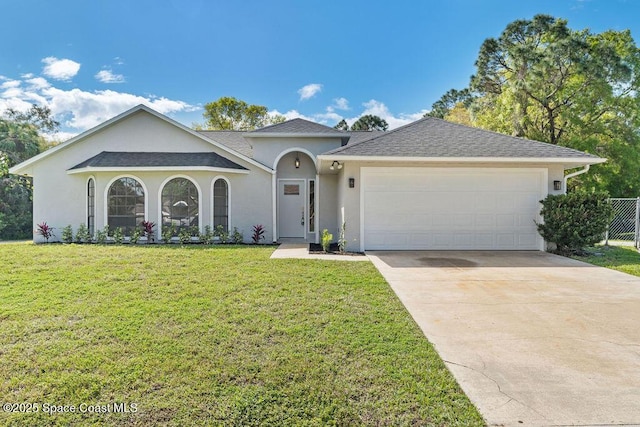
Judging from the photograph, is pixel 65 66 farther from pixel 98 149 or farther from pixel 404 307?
pixel 404 307

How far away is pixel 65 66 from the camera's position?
20609 millimetres

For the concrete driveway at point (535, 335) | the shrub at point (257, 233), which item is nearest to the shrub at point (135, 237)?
the shrub at point (257, 233)

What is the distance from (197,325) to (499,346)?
3.57m

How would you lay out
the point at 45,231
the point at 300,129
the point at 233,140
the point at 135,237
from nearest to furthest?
the point at 135,237 → the point at 45,231 → the point at 300,129 → the point at 233,140

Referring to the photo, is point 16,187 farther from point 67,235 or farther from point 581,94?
point 581,94

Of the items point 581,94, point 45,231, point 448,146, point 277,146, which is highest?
point 581,94

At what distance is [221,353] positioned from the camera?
135 inches

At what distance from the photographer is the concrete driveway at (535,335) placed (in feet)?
8.79

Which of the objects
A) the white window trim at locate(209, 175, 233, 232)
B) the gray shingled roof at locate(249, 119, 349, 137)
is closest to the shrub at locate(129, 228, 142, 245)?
the white window trim at locate(209, 175, 233, 232)

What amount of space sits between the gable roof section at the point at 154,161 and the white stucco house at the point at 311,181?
0.05 m

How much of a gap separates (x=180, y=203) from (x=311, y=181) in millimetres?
5042

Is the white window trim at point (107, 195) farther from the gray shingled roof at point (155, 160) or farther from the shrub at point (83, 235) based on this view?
the shrub at point (83, 235)

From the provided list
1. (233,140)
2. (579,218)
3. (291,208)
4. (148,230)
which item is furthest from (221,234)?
(579,218)

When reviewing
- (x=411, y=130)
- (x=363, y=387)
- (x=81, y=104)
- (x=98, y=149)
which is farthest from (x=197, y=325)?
(x=81, y=104)
